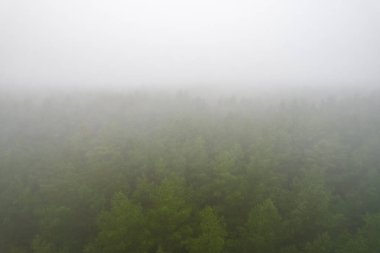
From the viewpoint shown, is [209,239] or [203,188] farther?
[203,188]

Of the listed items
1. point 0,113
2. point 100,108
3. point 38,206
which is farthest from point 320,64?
point 38,206

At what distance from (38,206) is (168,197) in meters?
14.5

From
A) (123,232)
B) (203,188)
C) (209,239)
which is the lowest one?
(123,232)

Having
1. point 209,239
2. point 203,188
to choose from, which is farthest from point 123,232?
point 203,188

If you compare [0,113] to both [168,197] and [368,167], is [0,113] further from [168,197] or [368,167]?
[368,167]

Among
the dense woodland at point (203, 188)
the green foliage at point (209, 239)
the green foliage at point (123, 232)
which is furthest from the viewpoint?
the dense woodland at point (203, 188)

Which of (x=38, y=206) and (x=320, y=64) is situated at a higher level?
(x=320, y=64)

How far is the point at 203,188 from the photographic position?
91.4 ft

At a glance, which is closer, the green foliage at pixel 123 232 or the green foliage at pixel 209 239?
the green foliage at pixel 209 239

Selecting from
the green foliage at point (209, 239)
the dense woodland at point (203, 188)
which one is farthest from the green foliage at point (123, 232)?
the green foliage at point (209, 239)

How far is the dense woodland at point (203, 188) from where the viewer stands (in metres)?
22.2

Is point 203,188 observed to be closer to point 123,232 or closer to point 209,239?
point 209,239

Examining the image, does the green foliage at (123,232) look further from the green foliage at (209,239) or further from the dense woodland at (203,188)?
the green foliage at (209,239)

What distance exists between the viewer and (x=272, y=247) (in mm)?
22359
